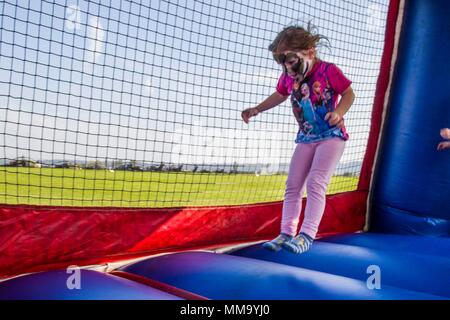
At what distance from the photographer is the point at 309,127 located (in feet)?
5.17

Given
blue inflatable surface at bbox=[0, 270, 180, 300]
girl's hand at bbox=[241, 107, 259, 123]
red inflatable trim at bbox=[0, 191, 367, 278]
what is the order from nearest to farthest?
blue inflatable surface at bbox=[0, 270, 180, 300]
red inflatable trim at bbox=[0, 191, 367, 278]
girl's hand at bbox=[241, 107, 259, 123]

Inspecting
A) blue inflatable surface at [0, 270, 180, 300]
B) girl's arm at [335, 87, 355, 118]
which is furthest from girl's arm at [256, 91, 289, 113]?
blue inflatable surface at [0, 270, 180, 300]

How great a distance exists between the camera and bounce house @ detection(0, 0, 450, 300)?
A: 3.95ft

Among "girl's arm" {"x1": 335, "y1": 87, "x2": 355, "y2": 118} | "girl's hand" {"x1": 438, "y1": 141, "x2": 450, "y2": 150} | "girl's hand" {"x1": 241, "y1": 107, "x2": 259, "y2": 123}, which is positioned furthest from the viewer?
"girl's hand" {"x1": 438, "y1": 141, "x2": 450, "y2": 150}

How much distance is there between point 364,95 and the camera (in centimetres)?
218

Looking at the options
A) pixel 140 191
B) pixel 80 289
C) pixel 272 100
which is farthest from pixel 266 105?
pixel 80 289

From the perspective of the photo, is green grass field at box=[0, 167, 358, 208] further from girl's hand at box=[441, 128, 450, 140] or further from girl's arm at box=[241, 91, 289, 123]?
girl's hand at box=[441, 128, 450, 140]

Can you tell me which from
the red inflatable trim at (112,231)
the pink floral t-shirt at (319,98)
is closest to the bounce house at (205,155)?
the red inflatable trim at (112,231)

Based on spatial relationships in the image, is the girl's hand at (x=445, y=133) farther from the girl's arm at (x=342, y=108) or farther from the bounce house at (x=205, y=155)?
the girl's arm at (x=342, y=108)

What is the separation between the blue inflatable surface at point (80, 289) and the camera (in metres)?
0.96

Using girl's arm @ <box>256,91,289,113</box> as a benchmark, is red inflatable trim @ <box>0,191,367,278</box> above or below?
below

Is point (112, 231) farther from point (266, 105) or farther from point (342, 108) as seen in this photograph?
point (342, 108)
